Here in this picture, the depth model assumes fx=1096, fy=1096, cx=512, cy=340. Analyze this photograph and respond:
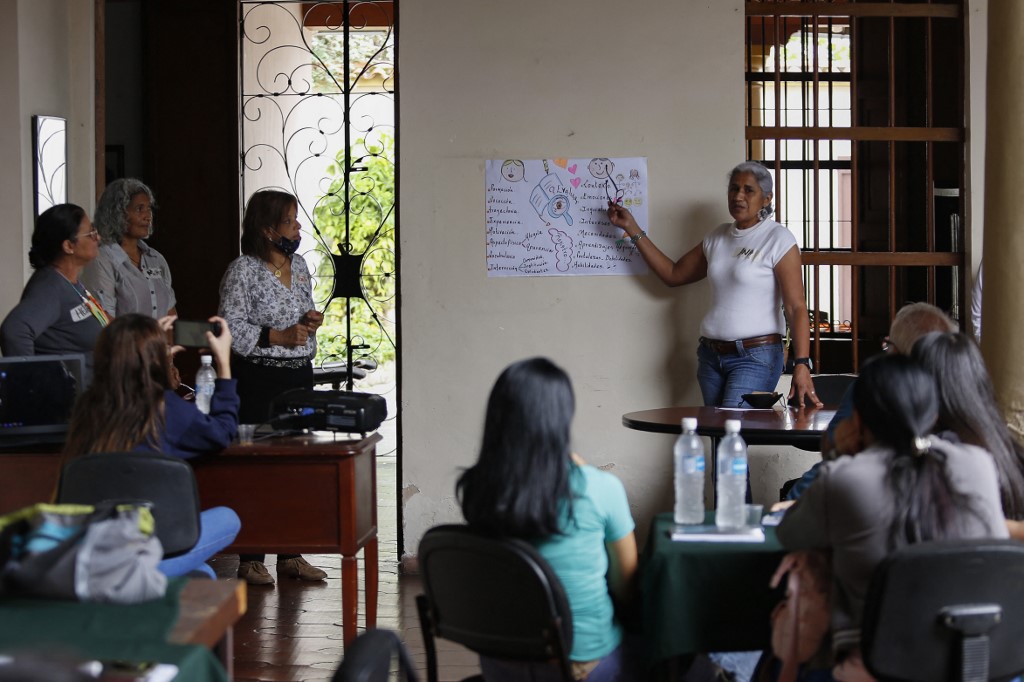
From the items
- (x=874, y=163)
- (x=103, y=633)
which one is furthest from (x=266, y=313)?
(x=874, y=163)

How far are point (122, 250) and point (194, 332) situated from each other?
138 centimetres

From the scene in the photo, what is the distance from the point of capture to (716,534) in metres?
2.60

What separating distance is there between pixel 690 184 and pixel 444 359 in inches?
57.3

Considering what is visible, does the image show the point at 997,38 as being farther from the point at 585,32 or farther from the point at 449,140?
the point at 449,140

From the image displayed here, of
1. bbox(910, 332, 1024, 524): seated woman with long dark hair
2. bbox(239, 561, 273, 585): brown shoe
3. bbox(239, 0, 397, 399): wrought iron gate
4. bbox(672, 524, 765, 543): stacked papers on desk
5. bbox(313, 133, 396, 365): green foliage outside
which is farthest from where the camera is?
bbox(313, 133, 396, 365): green foliage outside

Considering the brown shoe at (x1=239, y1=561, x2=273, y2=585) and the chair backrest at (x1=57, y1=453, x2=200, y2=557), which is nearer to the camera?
the chair backrest at (x1=57, y1=453, x2=200, y2=557)

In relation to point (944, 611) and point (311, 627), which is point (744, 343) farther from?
point (944, 611)

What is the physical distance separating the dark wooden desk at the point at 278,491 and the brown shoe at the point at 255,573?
4.82 feet

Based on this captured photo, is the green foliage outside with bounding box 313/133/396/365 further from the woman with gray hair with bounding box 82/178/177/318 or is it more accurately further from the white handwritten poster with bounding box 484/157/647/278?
the woman with gray hair with bounding box 82/178/177/318

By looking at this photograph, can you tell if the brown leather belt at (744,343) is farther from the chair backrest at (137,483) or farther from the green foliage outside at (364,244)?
the green foliage outside at (364,244)

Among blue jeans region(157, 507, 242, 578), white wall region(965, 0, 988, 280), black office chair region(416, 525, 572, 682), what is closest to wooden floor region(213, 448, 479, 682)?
blue jeans region(157, 507, 242, 578)

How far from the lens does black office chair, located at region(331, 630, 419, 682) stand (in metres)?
1.55

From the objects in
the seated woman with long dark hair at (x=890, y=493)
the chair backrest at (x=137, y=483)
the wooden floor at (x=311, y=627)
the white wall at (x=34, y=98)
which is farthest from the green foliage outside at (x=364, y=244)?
the seated woman with long dark hair at (x=890, y=493)

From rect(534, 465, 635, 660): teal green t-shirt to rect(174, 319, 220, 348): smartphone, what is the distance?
174 cm
